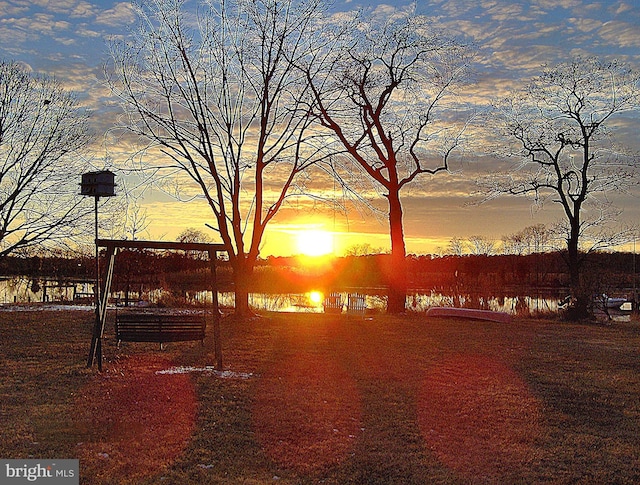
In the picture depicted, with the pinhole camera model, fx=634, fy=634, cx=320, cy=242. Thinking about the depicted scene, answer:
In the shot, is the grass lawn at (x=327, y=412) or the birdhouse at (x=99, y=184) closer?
the grass lawn at (x=327, y=412)

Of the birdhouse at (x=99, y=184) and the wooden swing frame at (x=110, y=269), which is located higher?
the birdhouse at (x=99, y=184)

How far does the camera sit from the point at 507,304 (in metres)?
30.9

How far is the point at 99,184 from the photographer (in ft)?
31.4

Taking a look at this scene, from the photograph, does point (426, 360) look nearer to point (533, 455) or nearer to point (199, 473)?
point (533, 455)

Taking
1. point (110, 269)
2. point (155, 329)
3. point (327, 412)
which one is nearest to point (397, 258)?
point (155, 329)

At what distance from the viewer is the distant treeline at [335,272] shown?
31323 millimetres

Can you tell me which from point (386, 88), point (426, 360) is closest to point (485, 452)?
point (426, 360)

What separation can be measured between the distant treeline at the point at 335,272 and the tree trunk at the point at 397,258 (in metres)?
7.13

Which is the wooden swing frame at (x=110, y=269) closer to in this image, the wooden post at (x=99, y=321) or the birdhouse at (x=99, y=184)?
the wooden post at (x=99, y=321)

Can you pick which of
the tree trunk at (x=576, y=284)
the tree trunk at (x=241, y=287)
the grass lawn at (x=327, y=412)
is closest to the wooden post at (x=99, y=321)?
the grass lawn at (x=327, y=412)

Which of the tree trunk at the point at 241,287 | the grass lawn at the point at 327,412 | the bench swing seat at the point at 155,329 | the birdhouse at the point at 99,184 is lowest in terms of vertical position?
the grass lawn at the point at 327,412

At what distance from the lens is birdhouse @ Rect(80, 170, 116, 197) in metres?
9.57

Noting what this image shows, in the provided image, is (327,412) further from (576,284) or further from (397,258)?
(576,284)

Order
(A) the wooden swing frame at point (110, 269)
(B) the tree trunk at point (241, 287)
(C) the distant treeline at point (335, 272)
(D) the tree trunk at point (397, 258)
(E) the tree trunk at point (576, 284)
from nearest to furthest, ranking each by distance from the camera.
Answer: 1. (A) the wooden swing frame at point (110, 269)
2. (B) the tree trunk at point (241, 287)
3. (E) the tree trunk at point (576, 284)
4. (D) the tree trunk at point (397, 258)
5. (C) the distant treeline at point (335, 272)
